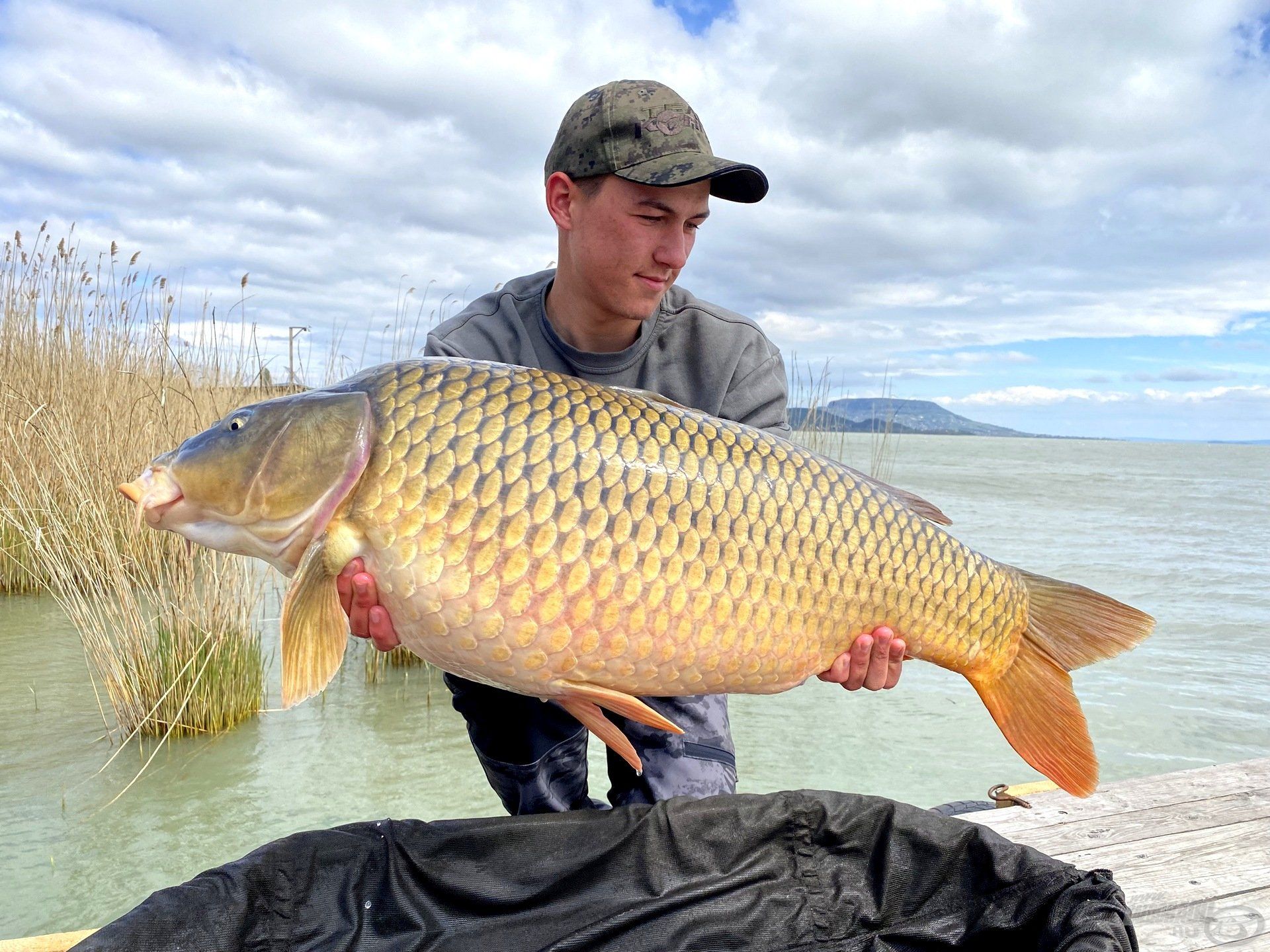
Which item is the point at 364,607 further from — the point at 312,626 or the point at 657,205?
the point at 657,205

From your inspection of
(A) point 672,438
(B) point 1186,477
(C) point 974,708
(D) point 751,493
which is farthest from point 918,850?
(B) point 1186,477

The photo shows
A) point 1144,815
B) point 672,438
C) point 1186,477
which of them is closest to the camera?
point 672,438

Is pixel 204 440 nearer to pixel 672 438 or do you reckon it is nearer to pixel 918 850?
pixel 672 438

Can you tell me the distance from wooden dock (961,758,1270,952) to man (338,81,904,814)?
0.55 metres

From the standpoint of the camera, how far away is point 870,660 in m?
1.47

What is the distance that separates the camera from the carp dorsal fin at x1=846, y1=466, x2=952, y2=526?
59.1 inches

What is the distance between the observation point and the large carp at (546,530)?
120 cm

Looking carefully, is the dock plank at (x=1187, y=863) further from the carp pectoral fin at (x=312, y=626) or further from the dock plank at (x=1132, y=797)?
the carp pectoral fin at (x=312, y=626)

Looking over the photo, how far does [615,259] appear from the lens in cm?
173

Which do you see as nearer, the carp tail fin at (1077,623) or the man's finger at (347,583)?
the man's finger at (347,583)

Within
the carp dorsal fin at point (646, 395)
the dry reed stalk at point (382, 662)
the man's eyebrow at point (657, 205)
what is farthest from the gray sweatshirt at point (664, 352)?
the dry reed stalk at point (382, 662)

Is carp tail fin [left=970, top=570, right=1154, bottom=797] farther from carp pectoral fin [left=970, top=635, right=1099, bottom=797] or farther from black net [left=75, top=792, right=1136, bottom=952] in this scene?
black net [left=75, top=792, right=1136, bottom=952]

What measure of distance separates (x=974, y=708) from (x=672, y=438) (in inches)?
130

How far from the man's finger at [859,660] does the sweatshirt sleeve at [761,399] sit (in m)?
0.62
